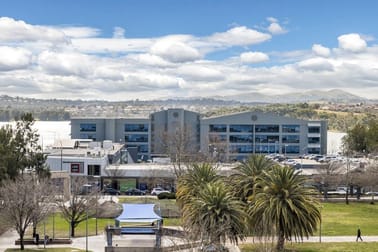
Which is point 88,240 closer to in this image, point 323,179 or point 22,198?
point 22,198

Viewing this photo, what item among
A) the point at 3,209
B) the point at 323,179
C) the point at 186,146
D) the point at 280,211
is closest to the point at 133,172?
the point at 186,146

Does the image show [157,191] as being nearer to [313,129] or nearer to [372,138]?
[372,138]

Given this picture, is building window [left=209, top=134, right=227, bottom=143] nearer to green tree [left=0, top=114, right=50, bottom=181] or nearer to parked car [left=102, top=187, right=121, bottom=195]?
parked car [left=102, top=187, right=121, bottom=195]

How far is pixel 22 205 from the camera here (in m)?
44.0

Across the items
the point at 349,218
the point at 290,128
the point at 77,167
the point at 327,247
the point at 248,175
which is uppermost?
the point at 290,128

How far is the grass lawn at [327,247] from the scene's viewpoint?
43522mm

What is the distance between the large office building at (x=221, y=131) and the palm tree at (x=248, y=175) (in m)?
72.4

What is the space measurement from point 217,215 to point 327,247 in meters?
10.6

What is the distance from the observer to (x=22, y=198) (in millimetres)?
44688

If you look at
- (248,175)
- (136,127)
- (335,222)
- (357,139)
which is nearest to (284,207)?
(248,175)

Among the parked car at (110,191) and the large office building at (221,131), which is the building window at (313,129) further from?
the parked car at (110,191)

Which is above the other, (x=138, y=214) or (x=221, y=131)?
(x=221, y=131)

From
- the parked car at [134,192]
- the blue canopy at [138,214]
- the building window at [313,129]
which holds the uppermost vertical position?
the building window at [313,129]

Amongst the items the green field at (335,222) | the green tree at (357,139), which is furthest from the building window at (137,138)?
the green field at (335,222)
